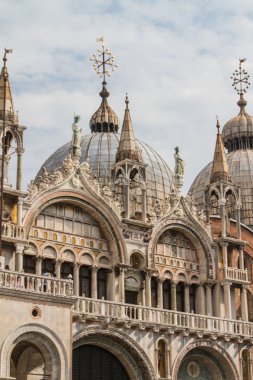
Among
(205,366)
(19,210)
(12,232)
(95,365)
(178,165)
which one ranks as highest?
(178,165)

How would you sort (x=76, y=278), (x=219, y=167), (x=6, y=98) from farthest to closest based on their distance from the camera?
(x=219, y=167)
(x=76, y=278)
(x=6, y=98)

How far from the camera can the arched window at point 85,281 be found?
1618 inches

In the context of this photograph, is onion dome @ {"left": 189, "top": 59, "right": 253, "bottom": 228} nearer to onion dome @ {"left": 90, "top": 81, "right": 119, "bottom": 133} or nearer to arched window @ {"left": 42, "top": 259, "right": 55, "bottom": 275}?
onion dome @ {"left": 90, "top": 81, "right": 119, "bottom": 133}

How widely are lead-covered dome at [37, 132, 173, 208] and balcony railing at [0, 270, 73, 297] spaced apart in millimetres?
25553

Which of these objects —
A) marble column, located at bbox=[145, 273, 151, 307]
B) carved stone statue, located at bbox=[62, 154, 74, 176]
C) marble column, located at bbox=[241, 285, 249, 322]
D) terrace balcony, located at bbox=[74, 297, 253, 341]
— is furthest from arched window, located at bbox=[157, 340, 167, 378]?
carved stone statue, located at bbox=[62, 154, 74, 176]

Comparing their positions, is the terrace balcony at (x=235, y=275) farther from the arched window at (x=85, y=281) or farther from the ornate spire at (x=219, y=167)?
the arched window at (x=85, y=281)

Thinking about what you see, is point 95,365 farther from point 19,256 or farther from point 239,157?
point 239,157

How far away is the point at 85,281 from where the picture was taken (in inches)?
1633

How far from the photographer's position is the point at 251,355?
44219 millimetres

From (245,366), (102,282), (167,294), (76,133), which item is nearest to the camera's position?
(102,282)

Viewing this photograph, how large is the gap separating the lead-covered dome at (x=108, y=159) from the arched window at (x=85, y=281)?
18323 mm

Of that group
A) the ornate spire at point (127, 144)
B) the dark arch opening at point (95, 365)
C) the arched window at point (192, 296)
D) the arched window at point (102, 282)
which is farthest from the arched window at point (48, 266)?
the arched window at point (192, 296)

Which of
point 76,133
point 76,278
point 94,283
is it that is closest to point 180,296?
point 94,283

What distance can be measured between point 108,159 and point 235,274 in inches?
707
